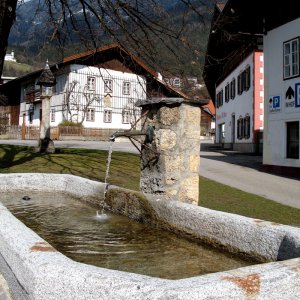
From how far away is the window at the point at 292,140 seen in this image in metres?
14.4

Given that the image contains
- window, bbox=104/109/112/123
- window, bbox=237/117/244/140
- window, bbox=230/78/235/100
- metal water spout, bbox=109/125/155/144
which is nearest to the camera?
metal water spout, bbox=109/125/155/144

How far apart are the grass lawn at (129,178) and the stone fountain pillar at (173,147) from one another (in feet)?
7.64

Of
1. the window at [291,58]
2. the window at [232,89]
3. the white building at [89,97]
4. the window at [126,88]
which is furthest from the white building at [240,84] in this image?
the window at [126,88]

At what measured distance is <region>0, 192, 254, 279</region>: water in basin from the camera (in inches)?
137

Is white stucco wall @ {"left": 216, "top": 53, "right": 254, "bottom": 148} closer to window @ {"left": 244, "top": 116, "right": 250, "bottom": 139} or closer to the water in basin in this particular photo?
window @ {"left": 244, "top": 116, "right": 250, "bottom": 139}

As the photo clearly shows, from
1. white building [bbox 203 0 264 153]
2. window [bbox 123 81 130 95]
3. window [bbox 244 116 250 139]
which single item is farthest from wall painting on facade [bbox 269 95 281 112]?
window [bbox 123 81 130 95]

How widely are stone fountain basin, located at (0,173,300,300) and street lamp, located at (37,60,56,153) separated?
13200 millimetres

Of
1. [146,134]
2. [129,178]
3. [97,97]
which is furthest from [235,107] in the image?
[146,134]

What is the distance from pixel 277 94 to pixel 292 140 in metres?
1.73

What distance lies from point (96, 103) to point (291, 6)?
32.2 metres

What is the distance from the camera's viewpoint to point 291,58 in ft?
47.7

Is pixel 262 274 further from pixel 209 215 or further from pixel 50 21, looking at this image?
pixel 50 21

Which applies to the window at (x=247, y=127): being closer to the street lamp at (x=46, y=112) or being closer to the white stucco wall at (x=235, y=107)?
the white stucco wall at (x=235, y=107)

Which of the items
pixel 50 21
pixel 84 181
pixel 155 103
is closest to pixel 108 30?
pixel 50 21
